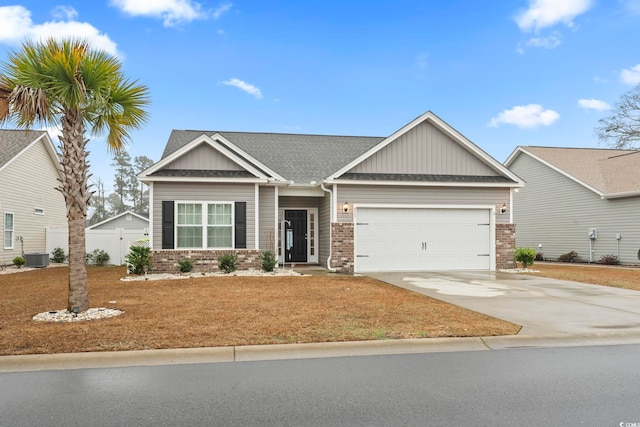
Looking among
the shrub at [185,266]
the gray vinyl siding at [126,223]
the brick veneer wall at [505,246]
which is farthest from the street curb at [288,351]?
the gray vinyl siding at [126,223]

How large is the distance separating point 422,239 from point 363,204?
8.33 ft

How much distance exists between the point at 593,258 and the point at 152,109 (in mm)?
20571

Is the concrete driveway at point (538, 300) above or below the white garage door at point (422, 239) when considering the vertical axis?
below

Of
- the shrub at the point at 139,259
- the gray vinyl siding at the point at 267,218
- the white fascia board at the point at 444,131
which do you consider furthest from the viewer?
the gray vinyl siding at the point at 267,218

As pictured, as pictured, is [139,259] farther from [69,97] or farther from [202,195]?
[69,97]

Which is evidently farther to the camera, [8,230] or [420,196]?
[8,230]

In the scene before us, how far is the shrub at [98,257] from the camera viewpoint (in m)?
20.4

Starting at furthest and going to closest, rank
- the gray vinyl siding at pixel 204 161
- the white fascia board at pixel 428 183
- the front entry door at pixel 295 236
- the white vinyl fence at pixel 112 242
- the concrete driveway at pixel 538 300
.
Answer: the white vinyl fence at pixel 112 242
the front entry door at pixel 295 236
the white fascia board at pixel 428 183
the gray vinyl siding at pixel 204 161
the concrete driveway at pixel 538 300

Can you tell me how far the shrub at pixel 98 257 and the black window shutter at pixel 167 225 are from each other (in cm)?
733

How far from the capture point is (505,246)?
663 inches

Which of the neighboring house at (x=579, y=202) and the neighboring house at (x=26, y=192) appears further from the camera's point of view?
the neighboring house at (x=579, y=202)

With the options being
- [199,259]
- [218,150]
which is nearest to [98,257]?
[199,259]

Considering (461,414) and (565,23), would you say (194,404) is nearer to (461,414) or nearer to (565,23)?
(461,414)

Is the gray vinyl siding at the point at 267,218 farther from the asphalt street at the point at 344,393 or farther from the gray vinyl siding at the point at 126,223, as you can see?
the gray vinyl siding at the point at 126,223
